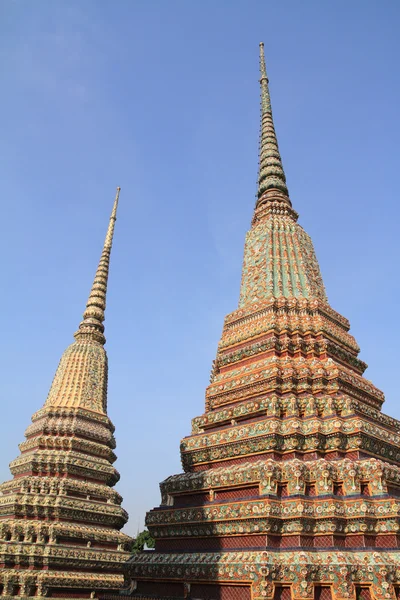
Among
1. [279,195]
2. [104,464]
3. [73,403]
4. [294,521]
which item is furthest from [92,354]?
[294,521]

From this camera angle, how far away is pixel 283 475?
30.7 ft

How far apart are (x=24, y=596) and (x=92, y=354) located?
420 inches

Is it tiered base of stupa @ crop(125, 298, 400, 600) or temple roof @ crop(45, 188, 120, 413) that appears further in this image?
temple roof @ crop(45, 188, 120, 413)

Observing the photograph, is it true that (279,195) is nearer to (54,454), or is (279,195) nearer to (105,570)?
(54,454)

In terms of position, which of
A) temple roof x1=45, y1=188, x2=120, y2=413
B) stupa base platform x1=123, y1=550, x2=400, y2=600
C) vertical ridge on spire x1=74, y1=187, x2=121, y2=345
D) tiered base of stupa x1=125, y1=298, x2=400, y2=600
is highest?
vertical ridge on spire x1=74, y1=187, x2=121, y2=345

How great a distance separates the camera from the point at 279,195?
60.5ft

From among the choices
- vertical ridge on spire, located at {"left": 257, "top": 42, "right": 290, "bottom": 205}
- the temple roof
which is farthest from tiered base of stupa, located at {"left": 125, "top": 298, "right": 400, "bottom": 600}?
the temple roof

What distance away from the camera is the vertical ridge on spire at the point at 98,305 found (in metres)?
25.3

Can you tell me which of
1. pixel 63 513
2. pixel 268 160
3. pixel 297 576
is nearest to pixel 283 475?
pixel 297 576

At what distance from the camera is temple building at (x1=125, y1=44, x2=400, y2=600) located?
27.1 ft

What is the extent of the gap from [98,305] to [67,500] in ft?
38.4

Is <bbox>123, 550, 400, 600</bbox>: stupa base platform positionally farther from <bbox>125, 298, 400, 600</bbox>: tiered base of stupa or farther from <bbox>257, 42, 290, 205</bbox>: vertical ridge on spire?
<bbox>257, 42, 290, 205</bbox>: vertical ridge on spire

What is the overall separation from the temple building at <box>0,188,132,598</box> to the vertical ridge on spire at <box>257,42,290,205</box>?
11743 mm

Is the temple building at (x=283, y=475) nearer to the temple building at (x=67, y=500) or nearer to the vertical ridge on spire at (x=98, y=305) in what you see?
the temple building at (x=67, y=500)
